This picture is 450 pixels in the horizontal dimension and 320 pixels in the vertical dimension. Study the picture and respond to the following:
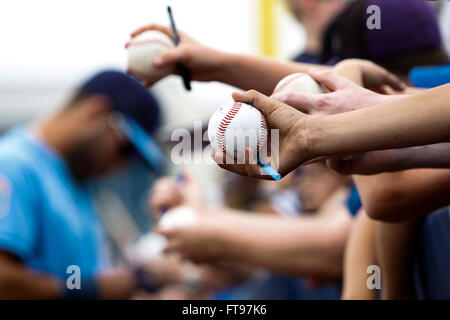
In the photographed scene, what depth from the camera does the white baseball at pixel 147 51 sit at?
112 cm

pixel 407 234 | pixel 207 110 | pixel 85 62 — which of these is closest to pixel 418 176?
pixel 407 234

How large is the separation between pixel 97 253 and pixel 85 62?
3.21 meters

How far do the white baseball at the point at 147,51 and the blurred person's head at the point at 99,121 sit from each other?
105 cm

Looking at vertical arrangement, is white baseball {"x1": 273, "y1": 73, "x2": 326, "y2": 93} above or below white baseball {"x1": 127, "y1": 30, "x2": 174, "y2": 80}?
below

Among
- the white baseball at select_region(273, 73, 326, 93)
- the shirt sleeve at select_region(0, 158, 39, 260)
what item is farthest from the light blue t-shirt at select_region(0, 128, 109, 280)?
the white baseball at select_region(273, 73, 326, 93)

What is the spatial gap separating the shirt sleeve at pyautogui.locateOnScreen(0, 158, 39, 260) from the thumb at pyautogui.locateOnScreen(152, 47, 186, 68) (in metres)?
0.89

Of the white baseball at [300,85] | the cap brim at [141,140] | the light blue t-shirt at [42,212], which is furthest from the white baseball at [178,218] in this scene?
the white baseball at [300,85]

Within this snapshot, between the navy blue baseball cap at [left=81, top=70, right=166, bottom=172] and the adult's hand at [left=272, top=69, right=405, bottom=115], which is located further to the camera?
the navy blue baseball cap at [left=81, top=70, right=166, bottom=172]

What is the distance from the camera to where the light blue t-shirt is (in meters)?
1.80

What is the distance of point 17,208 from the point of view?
182cm

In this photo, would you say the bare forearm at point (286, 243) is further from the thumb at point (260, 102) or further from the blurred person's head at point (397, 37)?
the thumb at point (260, 102)

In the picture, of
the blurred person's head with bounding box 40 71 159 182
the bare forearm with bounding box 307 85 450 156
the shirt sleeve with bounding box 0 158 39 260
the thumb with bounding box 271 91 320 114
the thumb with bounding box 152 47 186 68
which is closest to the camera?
the bare forearm with bounding box 307 85 450 156

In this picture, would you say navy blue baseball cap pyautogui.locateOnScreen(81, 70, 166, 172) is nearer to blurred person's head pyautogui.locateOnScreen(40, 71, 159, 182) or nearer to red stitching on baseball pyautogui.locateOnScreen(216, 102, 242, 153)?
blurred person's head pyautogui.locateOnScreen(40, 71, 159, 182)

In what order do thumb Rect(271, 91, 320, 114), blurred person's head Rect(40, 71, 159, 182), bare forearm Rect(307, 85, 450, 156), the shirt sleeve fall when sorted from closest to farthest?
bare forearm Rect(307, 85, 450, 156) < thumb Rect(271, 91, 320, 114) < the shirt sleeve < blurred person's head Rect(40, 71, 159, 182)
